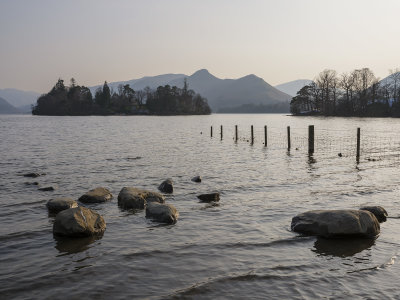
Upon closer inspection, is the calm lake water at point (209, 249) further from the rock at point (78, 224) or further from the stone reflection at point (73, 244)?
the rock at point (78, 224)

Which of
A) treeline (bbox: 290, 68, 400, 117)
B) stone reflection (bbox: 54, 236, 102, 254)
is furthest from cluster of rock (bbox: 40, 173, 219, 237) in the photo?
treeline (bbox: 290, 68, 400, 117)

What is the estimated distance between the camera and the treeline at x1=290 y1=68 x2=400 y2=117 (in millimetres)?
133750

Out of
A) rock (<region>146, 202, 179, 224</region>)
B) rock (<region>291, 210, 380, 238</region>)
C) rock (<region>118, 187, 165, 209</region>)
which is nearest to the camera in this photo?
rock (<region>291, 210, 380, 238</region>)

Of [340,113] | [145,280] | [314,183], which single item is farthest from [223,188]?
[340,113]

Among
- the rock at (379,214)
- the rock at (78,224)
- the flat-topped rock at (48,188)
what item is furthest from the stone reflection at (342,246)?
the flat-topped rock at (48,188)

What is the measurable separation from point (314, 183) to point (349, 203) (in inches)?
181

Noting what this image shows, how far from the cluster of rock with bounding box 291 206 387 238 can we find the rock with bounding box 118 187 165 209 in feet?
19.8

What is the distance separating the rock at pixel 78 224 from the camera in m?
10.2

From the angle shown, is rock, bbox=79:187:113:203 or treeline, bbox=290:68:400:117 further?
treeline, bbox=290:68:400:117

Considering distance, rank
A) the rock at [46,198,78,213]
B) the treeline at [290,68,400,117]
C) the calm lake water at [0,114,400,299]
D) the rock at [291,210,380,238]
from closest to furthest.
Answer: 1. the calm lake water at [0,114,400,299]
2. the rock at [291,210,380,238]
3. the rock at [46,198,78,213]
4. the treeline at [290,68,400,117]

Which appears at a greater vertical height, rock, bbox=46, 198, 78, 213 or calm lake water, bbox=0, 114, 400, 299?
rock, bbox=46, 198, 78, 213

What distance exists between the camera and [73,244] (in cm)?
984

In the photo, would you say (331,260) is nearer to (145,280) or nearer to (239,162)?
(145,280)

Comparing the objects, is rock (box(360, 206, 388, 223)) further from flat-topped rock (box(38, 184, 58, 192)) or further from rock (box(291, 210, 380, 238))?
flat-topped rock (box(38, 184, 58, 192))
